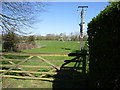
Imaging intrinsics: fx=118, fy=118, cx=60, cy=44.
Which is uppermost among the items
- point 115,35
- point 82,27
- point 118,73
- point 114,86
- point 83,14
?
point 83,14

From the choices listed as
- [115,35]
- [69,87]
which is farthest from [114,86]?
[69,87]

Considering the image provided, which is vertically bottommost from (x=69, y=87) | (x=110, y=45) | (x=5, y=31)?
(x=69, y=87)

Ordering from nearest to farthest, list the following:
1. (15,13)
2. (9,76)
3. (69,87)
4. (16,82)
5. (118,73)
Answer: (118,73), (69,87), (16,82), (9,76), (15,13)

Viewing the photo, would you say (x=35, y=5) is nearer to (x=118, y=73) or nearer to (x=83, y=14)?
(x=118, y=73)

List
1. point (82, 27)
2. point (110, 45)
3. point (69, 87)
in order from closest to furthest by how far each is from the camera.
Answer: point (110, 45) < point (69, 87) < point (82, 27)

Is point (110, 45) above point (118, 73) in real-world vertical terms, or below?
above

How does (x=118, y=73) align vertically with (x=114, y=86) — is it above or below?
above

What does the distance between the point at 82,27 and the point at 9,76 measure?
13.8m

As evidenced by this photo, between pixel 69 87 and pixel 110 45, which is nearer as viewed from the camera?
pixel 110 45

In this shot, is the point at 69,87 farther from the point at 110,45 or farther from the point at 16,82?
the point at 110,45

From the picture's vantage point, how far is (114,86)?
2037 mm

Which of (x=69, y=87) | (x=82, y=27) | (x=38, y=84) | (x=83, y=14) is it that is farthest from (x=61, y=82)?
(x=83, y=14)

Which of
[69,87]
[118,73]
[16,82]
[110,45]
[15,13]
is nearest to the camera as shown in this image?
[118,73]

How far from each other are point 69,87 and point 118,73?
9.24ft
